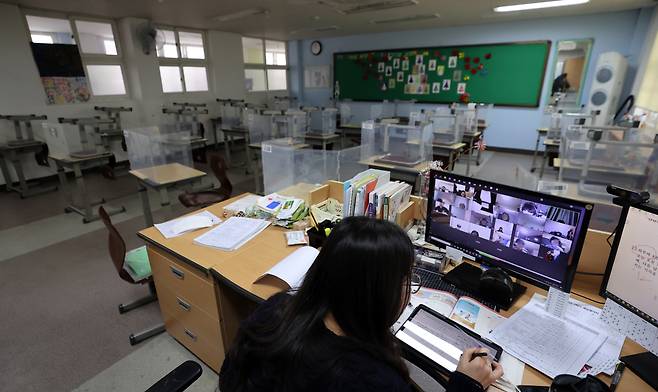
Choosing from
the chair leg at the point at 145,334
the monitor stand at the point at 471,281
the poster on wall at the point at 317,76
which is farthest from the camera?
the poster on wall at the point at 317,76

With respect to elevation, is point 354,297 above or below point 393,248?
below

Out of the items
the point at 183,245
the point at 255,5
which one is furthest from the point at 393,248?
the point at 255,5

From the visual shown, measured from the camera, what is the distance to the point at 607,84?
5516mm

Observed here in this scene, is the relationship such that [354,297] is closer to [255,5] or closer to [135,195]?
[135,195]

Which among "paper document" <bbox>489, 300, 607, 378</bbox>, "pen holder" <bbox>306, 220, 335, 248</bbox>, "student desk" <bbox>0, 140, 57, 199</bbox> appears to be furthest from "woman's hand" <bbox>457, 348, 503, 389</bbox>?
"student desk" <bbox>0, 140, 57, 199</bbox>

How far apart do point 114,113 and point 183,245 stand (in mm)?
5350

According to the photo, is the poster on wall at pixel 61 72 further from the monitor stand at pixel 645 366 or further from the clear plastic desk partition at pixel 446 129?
the monitor stand at pixel 645 366

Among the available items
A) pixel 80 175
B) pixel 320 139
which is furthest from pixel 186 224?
pixel 320 139

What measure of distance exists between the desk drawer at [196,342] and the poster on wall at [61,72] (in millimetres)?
5278

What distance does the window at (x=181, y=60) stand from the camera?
21.8 ft

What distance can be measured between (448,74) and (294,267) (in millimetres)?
7384

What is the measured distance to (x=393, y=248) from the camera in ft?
2.42

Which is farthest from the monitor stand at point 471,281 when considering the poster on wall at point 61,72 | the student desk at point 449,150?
the poster on wall at point 61,72

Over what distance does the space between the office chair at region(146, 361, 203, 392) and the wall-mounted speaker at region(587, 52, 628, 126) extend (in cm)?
675
